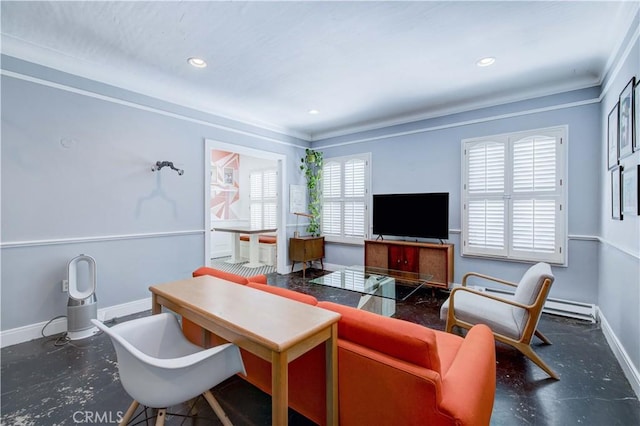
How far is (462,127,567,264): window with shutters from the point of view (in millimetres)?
3400

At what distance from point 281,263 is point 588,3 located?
4916mm

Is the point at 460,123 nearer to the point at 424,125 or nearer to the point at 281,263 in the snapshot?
the point at 424,125

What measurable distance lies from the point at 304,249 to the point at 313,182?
1.39m

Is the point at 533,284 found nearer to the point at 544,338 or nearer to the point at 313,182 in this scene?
the point at 544,338

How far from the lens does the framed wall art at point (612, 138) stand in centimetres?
254

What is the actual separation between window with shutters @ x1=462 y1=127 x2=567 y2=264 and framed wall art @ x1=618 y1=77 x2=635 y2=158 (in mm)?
1043

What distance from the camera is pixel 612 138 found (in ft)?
8.75

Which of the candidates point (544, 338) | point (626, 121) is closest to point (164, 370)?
point (544, 338)

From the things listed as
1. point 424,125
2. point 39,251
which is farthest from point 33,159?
point 424,125

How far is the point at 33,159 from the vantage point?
8.84 ft

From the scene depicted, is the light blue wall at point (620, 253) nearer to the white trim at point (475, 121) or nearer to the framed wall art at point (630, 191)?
the framed wall art at point (630, 191)

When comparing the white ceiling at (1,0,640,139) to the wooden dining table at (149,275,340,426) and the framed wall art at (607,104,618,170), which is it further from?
the wooden dining table at (149,275,340,426)

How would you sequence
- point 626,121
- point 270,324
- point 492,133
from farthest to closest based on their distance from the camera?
1. point 492,133
2. point 626,121
3. point 270,324

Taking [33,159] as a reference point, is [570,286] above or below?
below
